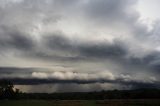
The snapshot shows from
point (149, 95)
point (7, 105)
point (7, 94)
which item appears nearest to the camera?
point (7, 105)

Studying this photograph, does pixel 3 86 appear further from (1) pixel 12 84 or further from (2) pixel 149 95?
(2) pixel 149 95

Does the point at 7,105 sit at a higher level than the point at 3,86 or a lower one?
lower

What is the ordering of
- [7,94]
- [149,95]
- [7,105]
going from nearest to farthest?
[7,105] < [7,94] < [149,95]

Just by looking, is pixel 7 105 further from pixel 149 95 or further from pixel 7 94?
pixel 149 95

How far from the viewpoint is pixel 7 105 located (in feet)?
279

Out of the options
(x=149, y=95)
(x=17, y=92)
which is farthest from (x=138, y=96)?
(x=17, y=92)

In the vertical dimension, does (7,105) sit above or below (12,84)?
below

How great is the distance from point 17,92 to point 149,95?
223 feet

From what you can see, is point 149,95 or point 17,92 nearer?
point 17,92

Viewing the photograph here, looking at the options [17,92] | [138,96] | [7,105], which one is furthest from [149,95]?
[7,105]

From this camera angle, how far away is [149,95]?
489 ft

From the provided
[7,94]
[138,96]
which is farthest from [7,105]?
[138,96]

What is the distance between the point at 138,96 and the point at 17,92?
207ft

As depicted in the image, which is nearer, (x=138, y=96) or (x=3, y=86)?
(x=3, y=86)
